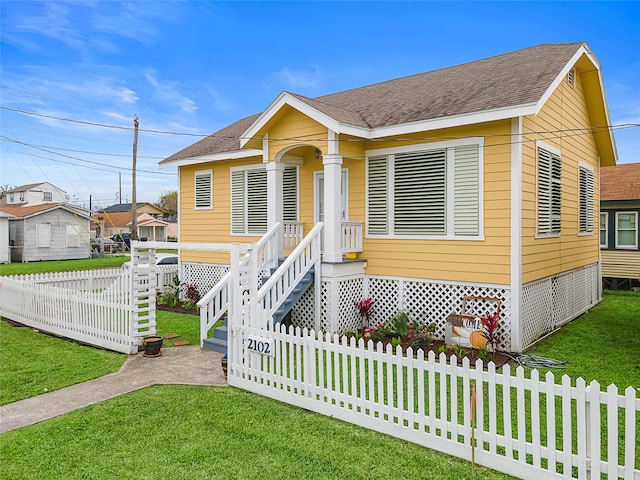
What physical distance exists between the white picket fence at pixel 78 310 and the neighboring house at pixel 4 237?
21.8 meters

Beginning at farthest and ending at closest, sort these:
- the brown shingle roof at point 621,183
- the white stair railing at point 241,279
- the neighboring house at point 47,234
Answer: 1. the neighboring house at point 47,234
2. the brown shingle roof at point 621,183
3. the white stair railing at point 241,279

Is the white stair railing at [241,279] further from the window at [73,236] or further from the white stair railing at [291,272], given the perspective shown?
the window at [73,236]

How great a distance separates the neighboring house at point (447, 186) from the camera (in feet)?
28.8

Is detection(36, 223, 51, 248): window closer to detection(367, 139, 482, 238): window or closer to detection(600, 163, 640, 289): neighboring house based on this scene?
detection(367, 139, 482, 238): window

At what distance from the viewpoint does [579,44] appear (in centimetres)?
1044

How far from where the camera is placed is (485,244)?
8.98 m

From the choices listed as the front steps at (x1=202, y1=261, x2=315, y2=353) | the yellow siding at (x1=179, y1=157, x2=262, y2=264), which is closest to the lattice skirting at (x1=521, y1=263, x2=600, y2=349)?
the front steps at (x1=202, y1=261, x2=315, y2=353)

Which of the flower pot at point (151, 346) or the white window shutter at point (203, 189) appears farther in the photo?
the white window shutter at point (203, 189)

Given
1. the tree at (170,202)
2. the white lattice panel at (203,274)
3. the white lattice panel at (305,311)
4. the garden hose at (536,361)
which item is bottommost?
the garden hose at (536,361)

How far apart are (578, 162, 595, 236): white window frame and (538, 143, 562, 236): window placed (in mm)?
2396

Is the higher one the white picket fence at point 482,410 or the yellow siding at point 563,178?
the yellow siding at point 563,178

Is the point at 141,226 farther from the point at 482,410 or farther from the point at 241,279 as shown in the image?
the point at 482,410

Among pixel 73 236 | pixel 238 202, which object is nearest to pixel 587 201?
pixel 238 202

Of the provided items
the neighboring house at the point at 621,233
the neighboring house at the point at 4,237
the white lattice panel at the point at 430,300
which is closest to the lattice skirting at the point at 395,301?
the white lattice panel at the point at 430,300
